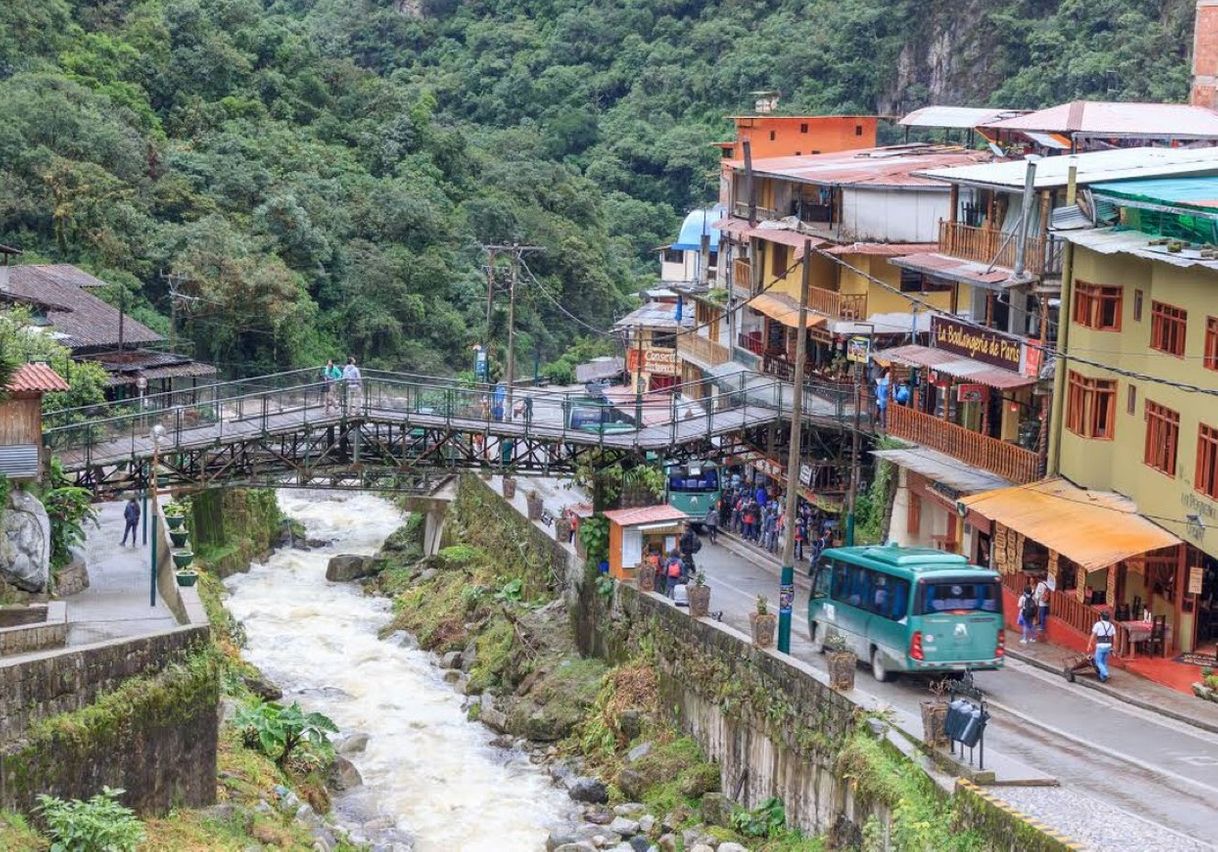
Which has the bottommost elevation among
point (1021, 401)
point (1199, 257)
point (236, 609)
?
point (236, 609)

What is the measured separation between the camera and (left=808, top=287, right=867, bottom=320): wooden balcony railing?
50969 mm

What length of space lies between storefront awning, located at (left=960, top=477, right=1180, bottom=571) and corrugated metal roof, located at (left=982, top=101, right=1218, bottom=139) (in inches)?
555

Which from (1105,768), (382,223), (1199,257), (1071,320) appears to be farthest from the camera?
(382,223)

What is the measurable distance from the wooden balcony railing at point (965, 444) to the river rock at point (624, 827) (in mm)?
12560

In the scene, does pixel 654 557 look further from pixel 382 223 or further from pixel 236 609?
pixel 382 223

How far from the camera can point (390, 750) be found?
39.8 metres

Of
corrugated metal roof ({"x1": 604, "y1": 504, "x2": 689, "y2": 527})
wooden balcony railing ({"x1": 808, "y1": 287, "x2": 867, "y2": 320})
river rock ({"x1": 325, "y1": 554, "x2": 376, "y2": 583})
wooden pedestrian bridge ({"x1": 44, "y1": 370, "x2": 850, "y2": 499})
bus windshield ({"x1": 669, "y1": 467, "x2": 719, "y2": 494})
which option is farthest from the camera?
river rock ({"x1": 325, "y1": 554, "x2": 376, "y2": 583})

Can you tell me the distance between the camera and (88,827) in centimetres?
2620

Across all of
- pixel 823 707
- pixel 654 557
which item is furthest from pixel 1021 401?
pixel 823 707

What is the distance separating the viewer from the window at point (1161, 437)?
3506 centimetres

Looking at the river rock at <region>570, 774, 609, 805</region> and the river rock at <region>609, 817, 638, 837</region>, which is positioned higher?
the river rock at <region>609, 817, 638, 837</region>

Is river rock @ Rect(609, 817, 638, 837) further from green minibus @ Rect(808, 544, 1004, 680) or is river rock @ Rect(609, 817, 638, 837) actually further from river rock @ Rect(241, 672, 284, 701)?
river rock @ Rect(241, 672, 284, 701)

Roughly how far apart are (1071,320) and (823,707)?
510 inches

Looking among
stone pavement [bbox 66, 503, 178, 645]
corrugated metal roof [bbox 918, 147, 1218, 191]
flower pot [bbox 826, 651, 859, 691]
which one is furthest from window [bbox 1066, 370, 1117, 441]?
stone pavement [bbox 66, 503, 178, 645]
